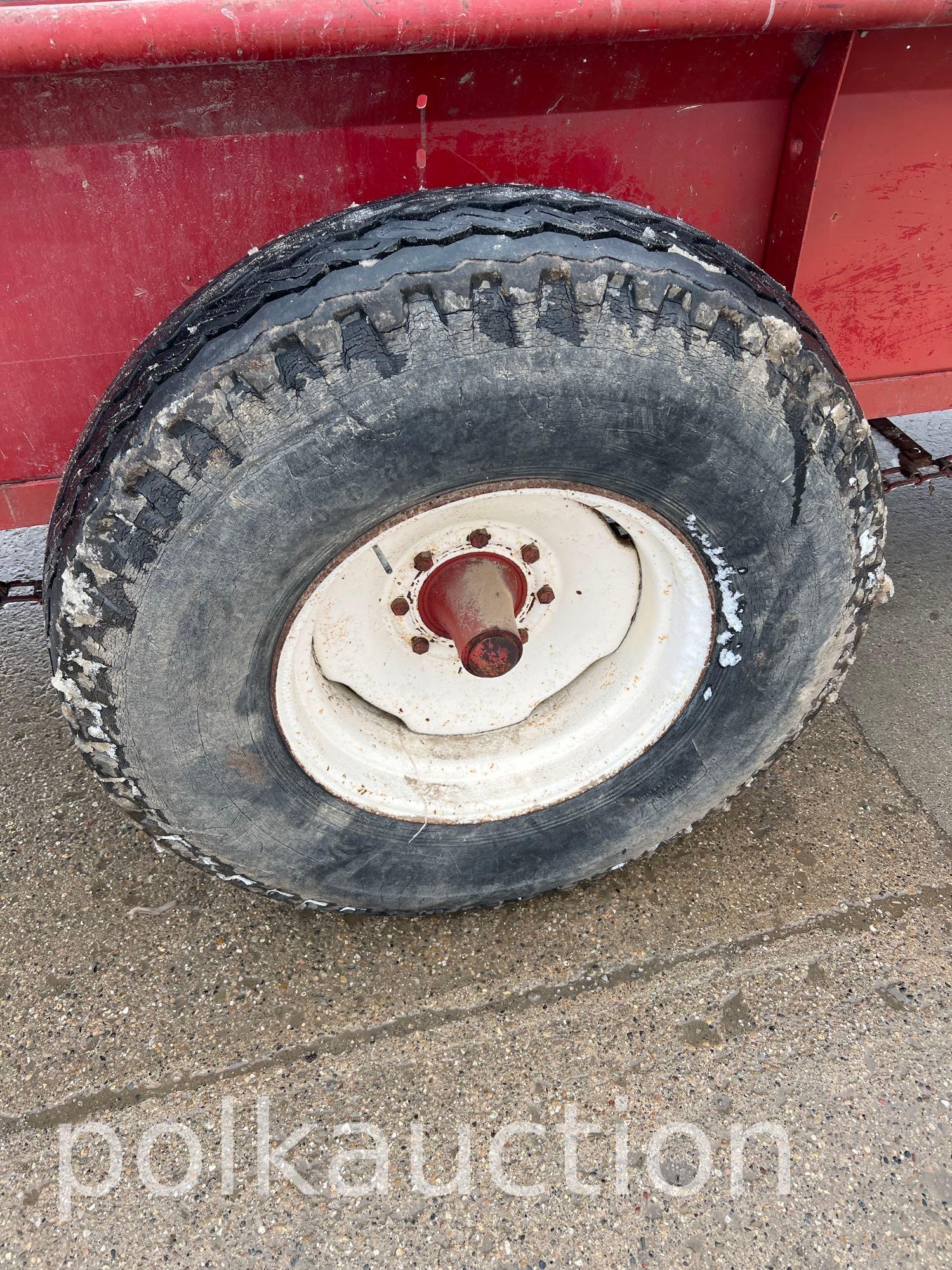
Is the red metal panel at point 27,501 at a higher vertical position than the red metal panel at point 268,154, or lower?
lower

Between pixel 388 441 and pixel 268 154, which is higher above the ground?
pixel 268 154

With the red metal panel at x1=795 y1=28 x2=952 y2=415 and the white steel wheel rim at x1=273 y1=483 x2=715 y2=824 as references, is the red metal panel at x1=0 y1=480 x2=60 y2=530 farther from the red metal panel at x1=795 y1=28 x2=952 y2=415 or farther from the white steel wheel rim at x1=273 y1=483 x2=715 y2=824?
the red metal panel at x1=795 y1=28 x2=952 y2=415

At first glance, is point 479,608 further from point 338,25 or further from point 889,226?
point 889,226

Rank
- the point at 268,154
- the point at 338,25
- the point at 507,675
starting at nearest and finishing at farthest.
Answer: the point at 338,25, the point at 268,154, the point at 507,675

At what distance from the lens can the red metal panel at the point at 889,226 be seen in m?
1.56

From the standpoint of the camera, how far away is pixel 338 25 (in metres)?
1.21

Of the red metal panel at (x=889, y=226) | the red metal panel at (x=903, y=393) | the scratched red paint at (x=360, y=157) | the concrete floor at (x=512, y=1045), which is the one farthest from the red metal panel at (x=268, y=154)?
the concrete floor at (x=512, y=1045)

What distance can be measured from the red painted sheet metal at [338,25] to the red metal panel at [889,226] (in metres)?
0.21

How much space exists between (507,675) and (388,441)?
0.80m

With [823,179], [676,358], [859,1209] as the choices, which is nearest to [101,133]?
[676,358]

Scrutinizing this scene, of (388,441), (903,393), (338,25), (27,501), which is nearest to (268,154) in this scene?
(338,25)

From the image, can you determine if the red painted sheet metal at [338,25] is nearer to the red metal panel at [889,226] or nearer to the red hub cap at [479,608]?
the red metal panel at [889,226]

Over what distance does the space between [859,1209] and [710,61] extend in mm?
2029

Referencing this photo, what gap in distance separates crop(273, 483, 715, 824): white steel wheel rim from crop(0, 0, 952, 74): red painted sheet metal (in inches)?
28.3
